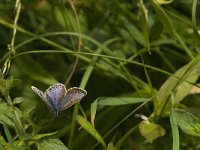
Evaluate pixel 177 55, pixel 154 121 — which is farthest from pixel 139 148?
pixel 177 55

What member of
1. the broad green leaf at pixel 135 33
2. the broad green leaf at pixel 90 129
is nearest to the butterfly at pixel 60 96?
the broad green leaf at pixel 90 129

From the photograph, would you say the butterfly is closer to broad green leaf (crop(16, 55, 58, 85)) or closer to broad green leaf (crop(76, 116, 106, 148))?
broad green leaf (crop(76, 116, 106, 148))

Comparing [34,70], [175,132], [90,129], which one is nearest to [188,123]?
[175,132]

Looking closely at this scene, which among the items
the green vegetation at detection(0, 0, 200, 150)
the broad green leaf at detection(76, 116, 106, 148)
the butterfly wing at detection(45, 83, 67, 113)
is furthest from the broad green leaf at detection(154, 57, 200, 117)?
the butterfly wing at detection(45, 83, 67, 113)

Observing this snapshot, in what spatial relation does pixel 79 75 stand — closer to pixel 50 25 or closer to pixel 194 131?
pixel 50 25

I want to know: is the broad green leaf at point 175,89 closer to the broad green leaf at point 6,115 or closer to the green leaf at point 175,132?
the green leaf at point 175,132

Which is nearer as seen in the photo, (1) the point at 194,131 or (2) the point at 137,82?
(1) the point at 194,131
